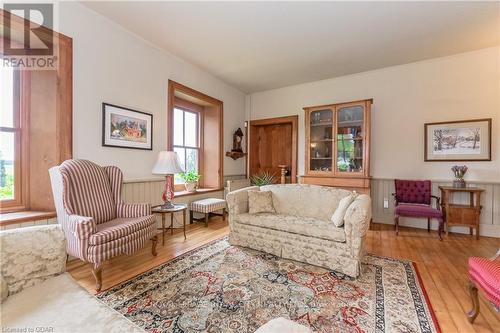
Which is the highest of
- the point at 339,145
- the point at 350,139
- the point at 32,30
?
the point at 32,30

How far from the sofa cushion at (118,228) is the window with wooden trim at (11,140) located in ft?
3.62

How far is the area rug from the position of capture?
5.24 feet

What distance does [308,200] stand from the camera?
10.1ft

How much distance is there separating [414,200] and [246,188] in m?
2.84

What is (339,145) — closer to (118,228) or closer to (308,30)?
(308,30)

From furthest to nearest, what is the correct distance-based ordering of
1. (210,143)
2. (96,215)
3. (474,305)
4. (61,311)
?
(210,143) → (96,215) → (474,305) → (61,311)

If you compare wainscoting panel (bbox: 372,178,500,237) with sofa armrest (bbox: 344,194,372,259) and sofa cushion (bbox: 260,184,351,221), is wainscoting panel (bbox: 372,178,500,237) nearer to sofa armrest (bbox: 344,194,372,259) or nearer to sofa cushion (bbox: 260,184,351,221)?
sofa cushion (bbox: 260,184,351,221)

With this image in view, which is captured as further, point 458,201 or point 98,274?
point 458,201

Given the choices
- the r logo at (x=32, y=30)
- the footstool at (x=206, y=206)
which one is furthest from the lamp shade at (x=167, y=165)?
the r logo at (x=32, y=30)

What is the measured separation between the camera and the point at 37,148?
8.36 ft

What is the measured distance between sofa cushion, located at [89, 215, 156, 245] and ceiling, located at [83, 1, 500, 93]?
2357mm

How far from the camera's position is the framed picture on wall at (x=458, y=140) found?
3.52 m

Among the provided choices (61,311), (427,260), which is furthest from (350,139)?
(61,311)

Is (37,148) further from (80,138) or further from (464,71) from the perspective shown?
(464,71)
